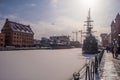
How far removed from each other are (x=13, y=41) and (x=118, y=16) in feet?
154

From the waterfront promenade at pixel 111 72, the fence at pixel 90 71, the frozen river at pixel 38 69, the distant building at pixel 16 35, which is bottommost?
the frozen river at pixel 38 69

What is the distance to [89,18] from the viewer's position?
79188mm

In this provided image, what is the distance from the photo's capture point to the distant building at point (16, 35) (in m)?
85.8

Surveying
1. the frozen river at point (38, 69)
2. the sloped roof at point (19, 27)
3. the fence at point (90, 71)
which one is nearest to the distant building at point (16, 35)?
the sloped roof at point (19, 27)

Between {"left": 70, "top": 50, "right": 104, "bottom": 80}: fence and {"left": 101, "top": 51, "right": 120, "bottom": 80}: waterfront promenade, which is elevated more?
{"left": 70, "top": 50, "right": 104, "bottom": 80}: fence

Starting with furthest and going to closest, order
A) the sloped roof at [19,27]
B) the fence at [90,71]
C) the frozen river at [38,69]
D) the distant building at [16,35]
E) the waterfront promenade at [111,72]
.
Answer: the sloped roof at [19,27], the distant building at [16,35], the frozen river at [38,69], the waterfront promenade at [111,72], the fence at [90,71]

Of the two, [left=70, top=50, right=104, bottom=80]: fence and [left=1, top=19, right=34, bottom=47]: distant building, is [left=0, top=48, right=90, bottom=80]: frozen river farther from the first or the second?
[left=1, top=19, right=34, bottom=47]: distant building

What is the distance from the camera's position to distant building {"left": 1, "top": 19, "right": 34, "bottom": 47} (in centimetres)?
8581

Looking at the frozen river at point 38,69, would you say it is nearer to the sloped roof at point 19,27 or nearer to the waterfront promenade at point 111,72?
the waterfront promenade at point 111,72

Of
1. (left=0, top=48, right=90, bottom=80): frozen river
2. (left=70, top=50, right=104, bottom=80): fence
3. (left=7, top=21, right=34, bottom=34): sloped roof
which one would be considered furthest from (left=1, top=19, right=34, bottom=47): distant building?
(left=70, top=50, right=104, bottom=80): fence

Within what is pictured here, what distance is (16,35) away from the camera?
89.6 m

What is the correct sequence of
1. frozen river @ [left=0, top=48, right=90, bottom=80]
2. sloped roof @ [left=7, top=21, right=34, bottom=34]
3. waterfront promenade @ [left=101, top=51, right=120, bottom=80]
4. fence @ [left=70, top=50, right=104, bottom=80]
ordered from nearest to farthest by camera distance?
fence @ [left=70, top=50, right=104, bottom=80] → waterfront promenade @ [left=101, top=51, right=120, bottom=80] → frozen river @ [left=0, top=48, right=90, bottom=80] → sloped roof @ [left=7, top=21, right=34, bottom=34]

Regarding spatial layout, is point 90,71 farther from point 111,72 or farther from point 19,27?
point 19,27

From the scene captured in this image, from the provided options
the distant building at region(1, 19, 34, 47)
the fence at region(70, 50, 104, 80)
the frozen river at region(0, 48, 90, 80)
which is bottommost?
the frozen river at region(0, 48, 90, 80)
